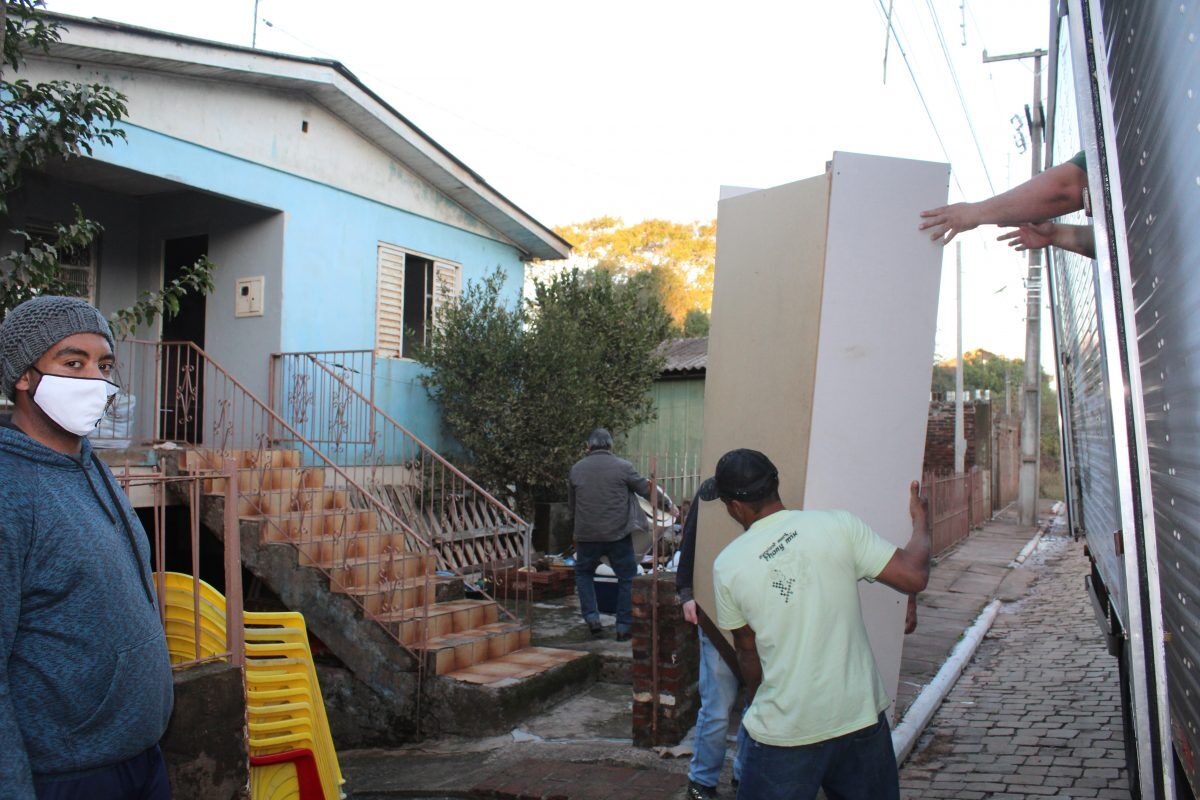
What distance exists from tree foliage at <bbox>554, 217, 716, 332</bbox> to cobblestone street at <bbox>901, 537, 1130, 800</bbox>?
30.2m

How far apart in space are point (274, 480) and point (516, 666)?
2.84 m

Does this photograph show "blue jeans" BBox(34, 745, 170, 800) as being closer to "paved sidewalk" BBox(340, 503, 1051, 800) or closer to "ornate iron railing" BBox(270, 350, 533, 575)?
"paved sidewalk" BBox(340, 503, 1051, 800)

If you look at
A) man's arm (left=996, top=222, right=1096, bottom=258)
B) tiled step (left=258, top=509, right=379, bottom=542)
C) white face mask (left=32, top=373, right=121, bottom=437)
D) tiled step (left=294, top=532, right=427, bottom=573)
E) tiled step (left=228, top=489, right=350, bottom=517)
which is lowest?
tiled step (left=294, top=532, right=427, bottom=573)

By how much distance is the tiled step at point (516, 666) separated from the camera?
623 cm

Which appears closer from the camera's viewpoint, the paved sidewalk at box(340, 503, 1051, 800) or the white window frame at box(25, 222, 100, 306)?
the paved sidewalk at box(340, 503, 1051, 800)

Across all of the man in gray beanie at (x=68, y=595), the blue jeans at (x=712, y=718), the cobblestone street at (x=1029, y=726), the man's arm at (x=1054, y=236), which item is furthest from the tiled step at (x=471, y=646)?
the man's arm at (x=1054, y=236)

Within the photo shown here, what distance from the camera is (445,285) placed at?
37.6 ft

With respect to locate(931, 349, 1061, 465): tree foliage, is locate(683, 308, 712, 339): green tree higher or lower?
higher

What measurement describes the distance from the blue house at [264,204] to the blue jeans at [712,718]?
5096mm

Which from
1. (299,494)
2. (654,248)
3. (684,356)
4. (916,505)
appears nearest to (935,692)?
(916,505)

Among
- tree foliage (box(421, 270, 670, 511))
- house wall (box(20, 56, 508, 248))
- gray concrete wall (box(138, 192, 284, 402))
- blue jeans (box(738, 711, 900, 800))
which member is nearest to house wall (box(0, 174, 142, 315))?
gray concrete wall (box(138, 192, 284, 402))

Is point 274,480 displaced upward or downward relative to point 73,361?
downward

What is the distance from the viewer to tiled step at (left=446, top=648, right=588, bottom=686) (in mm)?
6227

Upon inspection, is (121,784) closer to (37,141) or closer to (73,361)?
(73,361)
